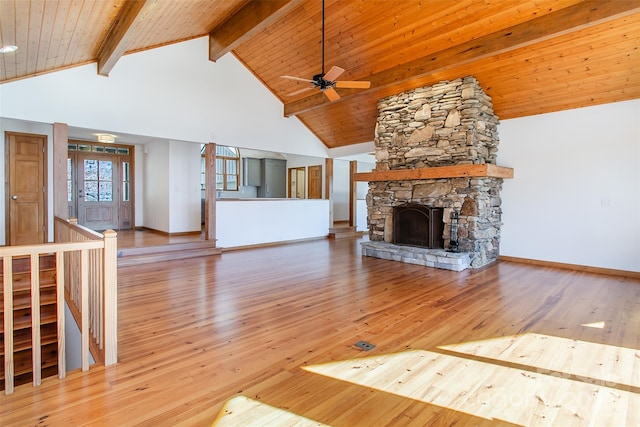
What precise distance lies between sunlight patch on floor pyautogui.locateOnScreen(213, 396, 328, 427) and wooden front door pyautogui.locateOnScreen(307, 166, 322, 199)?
10185mm

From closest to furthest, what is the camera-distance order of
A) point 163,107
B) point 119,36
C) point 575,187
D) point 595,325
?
point 595,325 < point 119,36 < point 575,187 < point 163,107

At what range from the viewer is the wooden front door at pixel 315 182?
1216 cm

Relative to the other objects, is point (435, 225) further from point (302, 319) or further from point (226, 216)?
point (226, 216)

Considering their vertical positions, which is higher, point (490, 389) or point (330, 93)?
point (330, 93)

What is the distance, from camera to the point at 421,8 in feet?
16.3

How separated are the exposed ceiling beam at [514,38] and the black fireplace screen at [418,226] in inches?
94.7

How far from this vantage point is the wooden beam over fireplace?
18.5 feet

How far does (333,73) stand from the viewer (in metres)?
4.45

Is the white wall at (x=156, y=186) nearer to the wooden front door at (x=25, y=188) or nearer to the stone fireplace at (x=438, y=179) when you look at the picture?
the wooden front door at (x=25, y=188)

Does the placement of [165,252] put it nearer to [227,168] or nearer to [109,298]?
[109,298]

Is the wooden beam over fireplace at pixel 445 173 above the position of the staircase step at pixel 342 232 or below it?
above

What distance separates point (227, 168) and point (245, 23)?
6.74 m

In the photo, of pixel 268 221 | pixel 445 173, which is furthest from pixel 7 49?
pixel 445 173

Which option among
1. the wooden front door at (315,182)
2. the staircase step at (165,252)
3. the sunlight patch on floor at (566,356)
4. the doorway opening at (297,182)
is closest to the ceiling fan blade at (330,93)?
the sunlight patch on floor at (566,356)
